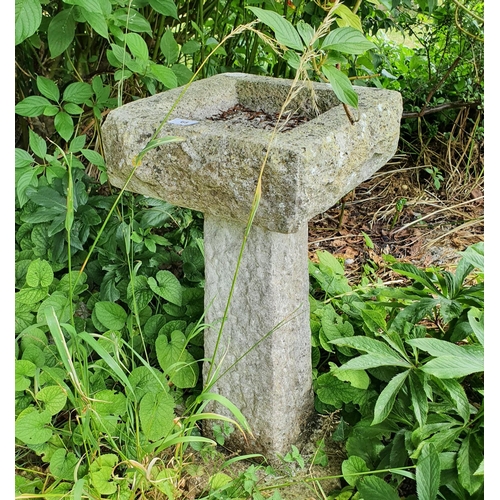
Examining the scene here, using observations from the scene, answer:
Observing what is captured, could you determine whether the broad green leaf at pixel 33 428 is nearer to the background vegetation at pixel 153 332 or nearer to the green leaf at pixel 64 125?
the background vegetation at pixel 153 332

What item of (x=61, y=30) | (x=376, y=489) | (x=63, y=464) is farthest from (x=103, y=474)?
(x=61, y=30)

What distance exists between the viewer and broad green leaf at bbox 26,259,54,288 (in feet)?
7.22

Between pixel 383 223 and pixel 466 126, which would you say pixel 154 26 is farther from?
pixel 466 126

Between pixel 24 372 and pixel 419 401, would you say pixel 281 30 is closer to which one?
pixel 419 401

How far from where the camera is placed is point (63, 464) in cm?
179

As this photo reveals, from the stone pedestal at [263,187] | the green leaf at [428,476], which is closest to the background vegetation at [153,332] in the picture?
the green leaf at [428,476]

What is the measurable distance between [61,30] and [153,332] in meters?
0.93

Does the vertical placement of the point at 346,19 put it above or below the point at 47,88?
above

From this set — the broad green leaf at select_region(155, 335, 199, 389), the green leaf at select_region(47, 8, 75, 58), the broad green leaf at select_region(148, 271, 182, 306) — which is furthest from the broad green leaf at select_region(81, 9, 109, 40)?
the broad green leaf at select_region(155, 335, 199, 389)

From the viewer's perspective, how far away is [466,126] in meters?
3.71

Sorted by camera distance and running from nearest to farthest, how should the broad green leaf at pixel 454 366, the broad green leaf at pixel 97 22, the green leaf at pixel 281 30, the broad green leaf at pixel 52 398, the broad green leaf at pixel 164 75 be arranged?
the green leaf at pixel 281 30
the broad green leaf at pixel 454 366
the broad green leaf at pixel 52 398
the broad green leaf at pixel 97 22
the broad green leaf at pixel 164 75

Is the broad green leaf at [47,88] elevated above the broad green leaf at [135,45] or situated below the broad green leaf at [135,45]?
below

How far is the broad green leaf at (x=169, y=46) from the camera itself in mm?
2232

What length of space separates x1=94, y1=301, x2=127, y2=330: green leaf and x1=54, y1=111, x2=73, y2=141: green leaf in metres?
0.53
